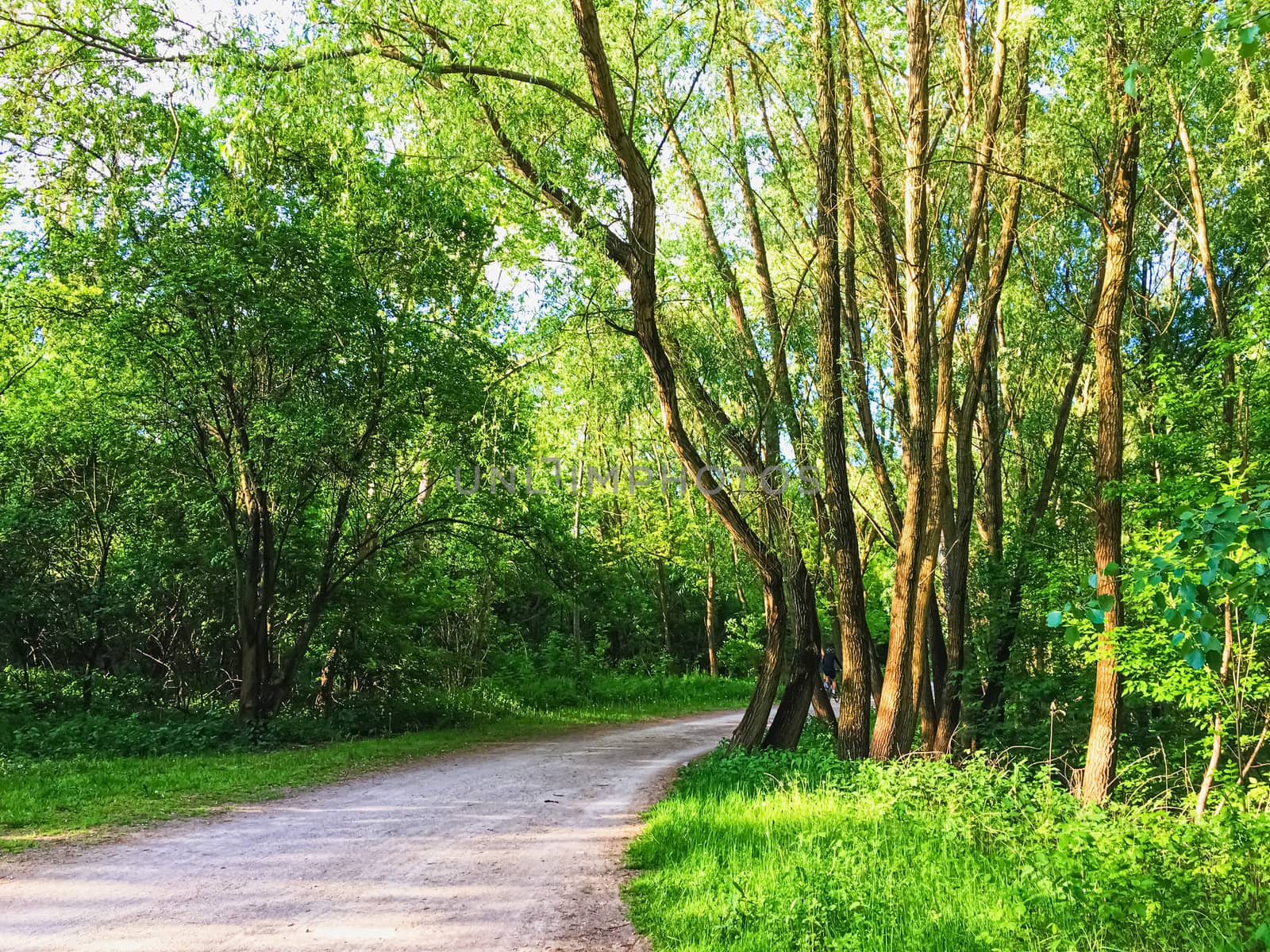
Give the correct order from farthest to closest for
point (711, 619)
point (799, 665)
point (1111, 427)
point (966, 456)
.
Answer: point (711, 619), point (966, 456), point (799, 665), point (1111, 427)

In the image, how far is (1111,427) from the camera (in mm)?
8805

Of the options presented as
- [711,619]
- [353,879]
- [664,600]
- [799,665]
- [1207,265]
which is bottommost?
[353,879]

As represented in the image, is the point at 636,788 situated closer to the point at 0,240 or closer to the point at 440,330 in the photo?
the point at 440,330

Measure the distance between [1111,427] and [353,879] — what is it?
8.23 metres

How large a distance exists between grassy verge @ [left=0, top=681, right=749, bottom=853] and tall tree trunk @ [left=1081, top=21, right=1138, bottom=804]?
28.5ft

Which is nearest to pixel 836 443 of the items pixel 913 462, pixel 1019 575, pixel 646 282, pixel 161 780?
pixel 913 462

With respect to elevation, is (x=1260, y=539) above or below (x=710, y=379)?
below

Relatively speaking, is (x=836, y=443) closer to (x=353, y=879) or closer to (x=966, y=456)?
(x=966, y=456)

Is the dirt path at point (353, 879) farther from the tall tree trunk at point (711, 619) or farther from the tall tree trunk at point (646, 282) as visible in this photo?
the tall tree trunk at point (711, 619)

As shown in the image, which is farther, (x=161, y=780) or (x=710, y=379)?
(x=710, y=379)

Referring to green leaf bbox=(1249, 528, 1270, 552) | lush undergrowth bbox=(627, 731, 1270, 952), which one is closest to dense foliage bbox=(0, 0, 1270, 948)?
lush undergrowth bbox=(627, 731, 1270, 952)

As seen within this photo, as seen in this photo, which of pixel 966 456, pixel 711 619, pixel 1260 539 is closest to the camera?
pixel 1260 539

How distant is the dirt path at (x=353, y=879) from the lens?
4672 millimetres

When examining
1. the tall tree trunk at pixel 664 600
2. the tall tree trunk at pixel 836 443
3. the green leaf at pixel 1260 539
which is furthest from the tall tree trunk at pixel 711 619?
the green leaf at pixel 1260 539
